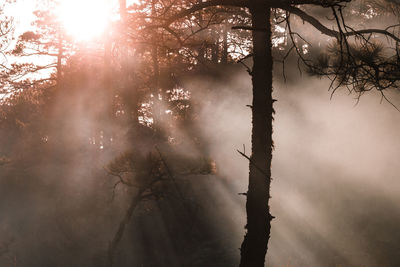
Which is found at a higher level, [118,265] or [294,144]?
[294,144]

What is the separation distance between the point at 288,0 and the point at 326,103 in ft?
53.9

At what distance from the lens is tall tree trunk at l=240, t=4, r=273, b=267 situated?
15.1 feet

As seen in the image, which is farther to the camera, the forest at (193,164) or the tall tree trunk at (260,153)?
the forest at (193,164)

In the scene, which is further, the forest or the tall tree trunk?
the forest

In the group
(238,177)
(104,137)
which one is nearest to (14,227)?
(104,137)

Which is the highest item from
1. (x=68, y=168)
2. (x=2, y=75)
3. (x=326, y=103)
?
(x=2, y=75)

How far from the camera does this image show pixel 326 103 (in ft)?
66.1

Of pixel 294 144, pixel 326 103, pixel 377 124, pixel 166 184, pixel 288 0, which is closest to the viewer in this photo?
pixel 288 0

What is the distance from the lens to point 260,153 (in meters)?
4.60

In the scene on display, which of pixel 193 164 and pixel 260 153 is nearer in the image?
pixel 260 153

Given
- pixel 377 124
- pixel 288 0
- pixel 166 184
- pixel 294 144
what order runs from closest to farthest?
1. pixel 288 0
2. pixel 166 184
3. pixel 377 124
4. pixel 294 144

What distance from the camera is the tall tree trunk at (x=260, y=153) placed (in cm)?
460

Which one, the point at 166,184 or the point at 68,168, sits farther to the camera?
the point at 68,168

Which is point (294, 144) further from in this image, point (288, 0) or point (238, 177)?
point (288, 0)
